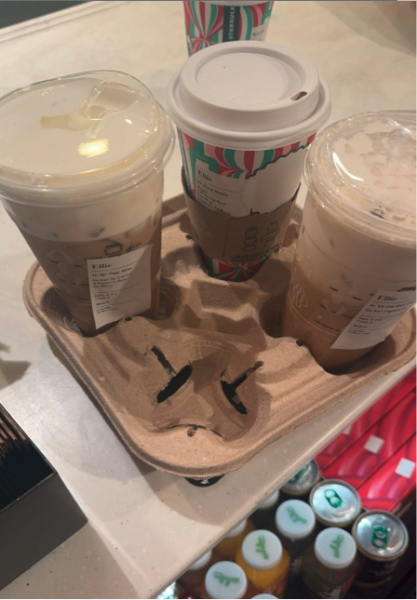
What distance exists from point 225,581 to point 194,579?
11cm

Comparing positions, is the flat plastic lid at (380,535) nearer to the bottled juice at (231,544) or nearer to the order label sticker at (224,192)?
the bottled juice at (231,544)

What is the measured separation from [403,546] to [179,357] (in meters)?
0.65

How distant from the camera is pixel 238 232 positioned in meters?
0.59

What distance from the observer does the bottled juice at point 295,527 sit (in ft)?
2.81

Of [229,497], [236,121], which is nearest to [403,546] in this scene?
[229,497]

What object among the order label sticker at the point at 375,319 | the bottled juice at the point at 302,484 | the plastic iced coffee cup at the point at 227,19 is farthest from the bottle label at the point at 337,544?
the plastic iced coffee cup at the point at 227,19

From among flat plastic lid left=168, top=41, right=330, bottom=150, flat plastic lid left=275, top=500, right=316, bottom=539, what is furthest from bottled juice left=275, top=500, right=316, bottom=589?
flat plastic lid left=168, top=41, right=330, bottom=150

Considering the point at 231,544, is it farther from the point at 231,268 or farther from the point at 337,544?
the point at 231,268

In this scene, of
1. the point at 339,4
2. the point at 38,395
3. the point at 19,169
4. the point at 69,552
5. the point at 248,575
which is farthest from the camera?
the point at 339,4

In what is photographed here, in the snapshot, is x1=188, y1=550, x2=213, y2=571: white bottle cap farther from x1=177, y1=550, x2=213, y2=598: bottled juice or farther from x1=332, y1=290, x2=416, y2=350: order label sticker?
x1=332, y1=290, x2=416, y2=350: order label sticker

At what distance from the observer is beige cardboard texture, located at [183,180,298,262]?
582 millimetres

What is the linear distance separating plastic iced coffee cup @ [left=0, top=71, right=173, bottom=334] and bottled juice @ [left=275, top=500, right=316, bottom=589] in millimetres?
608

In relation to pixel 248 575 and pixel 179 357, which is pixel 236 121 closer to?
pixel 179 357

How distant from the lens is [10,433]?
424 mm
